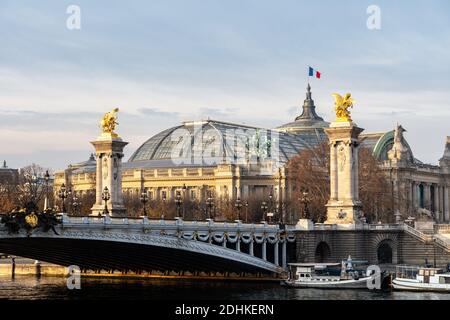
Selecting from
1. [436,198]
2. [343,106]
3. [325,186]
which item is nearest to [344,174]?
[343,106]

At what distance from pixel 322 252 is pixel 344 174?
620 cm

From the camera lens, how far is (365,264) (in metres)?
89.1

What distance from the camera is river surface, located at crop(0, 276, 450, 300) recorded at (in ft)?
243

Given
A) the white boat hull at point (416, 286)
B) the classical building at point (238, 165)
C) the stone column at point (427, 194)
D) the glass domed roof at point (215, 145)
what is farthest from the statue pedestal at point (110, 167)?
the stone column at point (427, 194)

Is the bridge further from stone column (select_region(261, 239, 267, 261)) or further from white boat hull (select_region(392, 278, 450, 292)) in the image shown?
white boat hull (select_region(392, 278, 450, 292))

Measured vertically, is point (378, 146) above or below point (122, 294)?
above

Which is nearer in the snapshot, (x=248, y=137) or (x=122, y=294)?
(x=122, y=294)

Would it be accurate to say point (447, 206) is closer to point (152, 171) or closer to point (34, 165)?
point (152, 171)

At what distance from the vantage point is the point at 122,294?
3009 inches

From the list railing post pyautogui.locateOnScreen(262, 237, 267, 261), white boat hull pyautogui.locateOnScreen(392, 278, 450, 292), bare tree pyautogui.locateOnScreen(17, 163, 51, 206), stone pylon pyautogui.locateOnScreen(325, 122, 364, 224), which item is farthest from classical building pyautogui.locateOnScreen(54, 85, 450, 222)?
white boat hull pyautogui.locateOnScreen(392, 278, 450, 292)
